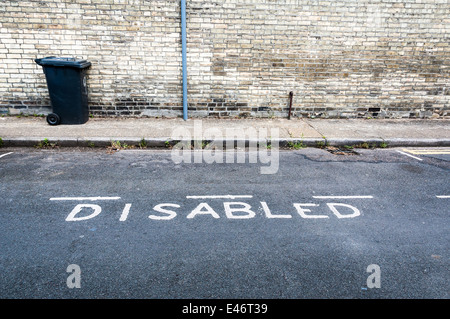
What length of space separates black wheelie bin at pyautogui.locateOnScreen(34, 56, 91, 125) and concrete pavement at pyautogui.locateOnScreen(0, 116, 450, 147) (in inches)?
10.8

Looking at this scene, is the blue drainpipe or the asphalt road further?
the blue drainpipe

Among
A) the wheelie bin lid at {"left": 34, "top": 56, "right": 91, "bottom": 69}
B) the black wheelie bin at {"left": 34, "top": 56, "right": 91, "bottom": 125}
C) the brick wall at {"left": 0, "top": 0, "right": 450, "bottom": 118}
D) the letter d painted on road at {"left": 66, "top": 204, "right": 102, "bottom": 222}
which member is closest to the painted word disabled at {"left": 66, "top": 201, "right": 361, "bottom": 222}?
the letter d painted on road at {"left": 66, "top": 204, "right": 102, "bottom": 222}

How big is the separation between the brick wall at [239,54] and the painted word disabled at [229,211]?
4.49 meters

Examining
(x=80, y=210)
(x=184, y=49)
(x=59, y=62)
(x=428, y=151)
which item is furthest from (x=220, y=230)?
(x=59, y=62)

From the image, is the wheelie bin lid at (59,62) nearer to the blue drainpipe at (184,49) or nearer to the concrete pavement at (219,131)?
the concrete pavement at (219,131)

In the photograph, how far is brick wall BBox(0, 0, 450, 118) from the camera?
6957mm

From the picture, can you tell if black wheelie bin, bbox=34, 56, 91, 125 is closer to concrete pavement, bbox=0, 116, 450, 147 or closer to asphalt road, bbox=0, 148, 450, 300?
concrete pavement, bbox=0, 116, 450, 147

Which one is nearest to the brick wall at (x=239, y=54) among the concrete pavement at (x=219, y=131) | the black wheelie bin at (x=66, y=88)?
the concrete pavement at (x=219, y=131)

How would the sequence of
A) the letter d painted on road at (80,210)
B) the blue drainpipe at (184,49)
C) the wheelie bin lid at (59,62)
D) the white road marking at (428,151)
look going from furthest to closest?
the blue drainpipe at (184,49) < the wheelie bin lid at (59,62) < the white road marking at (428,151) < the letter d painted on road at (80,210)

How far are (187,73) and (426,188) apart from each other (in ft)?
18.4

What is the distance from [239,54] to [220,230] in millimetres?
5438

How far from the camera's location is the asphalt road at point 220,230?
7.98ft

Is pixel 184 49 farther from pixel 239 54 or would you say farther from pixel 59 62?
pixel 59 62
